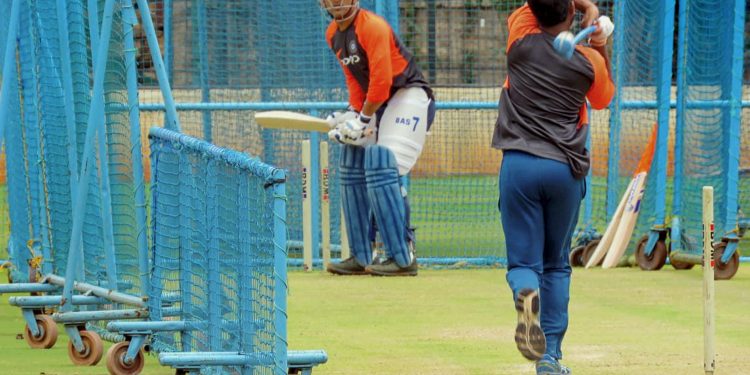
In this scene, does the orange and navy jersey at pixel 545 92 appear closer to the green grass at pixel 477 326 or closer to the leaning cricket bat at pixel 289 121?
the green grass at pixel 477 326

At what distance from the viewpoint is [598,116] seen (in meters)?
15.7

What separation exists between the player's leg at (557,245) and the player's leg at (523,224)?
2.4 inches

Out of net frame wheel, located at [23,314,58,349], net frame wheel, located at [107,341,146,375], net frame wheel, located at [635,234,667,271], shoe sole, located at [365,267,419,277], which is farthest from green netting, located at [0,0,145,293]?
net frame wheel, located at [635,234,667,271]

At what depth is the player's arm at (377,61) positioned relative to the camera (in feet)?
33.1

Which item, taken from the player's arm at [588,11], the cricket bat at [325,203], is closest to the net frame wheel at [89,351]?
the player's arm at [588,11]

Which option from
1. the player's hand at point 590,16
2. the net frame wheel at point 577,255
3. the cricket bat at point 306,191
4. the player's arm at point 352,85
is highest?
the player's hand at point 590,16

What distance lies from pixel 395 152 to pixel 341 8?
1135 mm

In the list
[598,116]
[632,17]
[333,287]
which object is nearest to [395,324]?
[333,287]

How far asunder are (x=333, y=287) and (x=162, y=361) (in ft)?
14.5

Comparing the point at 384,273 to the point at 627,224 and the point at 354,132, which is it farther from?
the point at 627,224

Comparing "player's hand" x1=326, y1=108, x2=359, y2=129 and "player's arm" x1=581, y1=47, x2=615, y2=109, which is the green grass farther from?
"player's arm" x1=581, y1=47, x2=615, y2=109

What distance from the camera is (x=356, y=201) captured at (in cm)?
1070

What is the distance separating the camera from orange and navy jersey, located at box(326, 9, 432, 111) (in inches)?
398

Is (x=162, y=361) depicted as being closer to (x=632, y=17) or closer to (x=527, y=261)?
(x=527, y=261)
